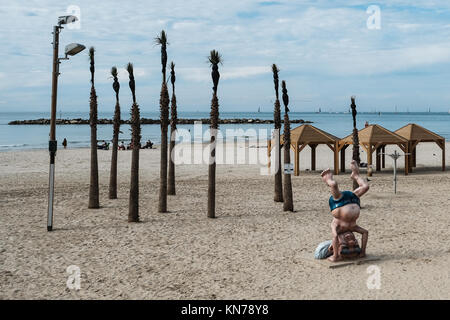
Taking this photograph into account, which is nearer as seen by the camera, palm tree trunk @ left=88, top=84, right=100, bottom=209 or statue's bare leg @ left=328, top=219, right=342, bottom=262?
statue's bare leg @ left=328, top=219, right=342, bottom=262

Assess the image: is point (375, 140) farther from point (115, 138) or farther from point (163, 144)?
point (115, 138)

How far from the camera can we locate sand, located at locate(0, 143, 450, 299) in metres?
8.13

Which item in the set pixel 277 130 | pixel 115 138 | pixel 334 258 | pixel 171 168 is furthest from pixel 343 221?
pixel 115 138

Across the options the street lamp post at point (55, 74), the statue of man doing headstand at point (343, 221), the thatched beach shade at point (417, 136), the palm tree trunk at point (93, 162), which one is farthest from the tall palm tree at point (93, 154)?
the thatched beach shade at point (417, 136)

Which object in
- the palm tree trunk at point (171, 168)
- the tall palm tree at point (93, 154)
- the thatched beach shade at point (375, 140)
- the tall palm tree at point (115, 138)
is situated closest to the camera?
the tall palm tree at point (93, 154)

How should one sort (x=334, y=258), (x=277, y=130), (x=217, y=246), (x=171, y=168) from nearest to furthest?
(x=334, y=258)
(x=217, y=246)
(x=277, y=130)
(x=171, y=168)

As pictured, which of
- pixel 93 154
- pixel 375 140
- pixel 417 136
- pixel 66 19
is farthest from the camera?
pixel 417 136

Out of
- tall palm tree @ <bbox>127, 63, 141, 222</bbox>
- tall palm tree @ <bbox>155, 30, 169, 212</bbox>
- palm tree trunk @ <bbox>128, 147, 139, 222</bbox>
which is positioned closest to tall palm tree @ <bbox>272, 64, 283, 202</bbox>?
tall palm tree @ <bbox>155, 30, 169, 212</bbox>

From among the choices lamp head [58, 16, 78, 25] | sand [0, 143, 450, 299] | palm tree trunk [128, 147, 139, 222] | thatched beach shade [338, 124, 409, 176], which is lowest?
sand [0, 143, 450, 299]

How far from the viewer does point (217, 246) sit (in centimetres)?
1104

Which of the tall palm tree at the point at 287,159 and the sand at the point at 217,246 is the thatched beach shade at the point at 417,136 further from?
the tall palm tree at the point at 287,159

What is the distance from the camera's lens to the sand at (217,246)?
813 cm

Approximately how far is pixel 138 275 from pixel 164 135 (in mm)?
6858

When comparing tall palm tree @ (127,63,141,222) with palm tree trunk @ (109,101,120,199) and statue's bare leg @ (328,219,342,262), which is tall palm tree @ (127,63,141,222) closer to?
palm tree trunk @ (109,101,120,199)
